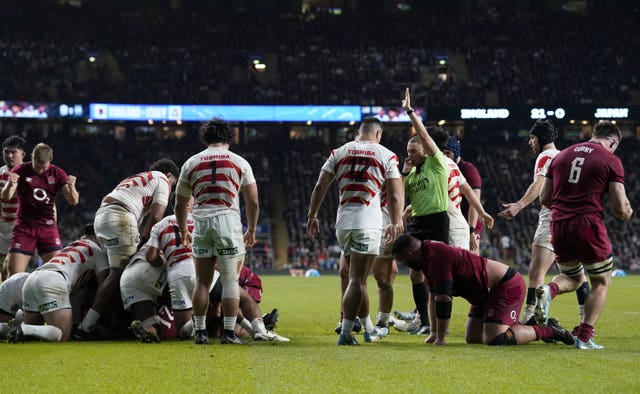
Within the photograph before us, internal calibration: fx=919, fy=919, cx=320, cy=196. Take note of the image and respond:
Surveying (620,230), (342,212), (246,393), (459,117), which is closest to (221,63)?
(459,117)

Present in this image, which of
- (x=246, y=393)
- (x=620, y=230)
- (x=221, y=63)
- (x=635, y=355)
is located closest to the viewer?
(x=246, y=393)

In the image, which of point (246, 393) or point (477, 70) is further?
point (477, 70)

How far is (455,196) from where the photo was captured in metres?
11.1

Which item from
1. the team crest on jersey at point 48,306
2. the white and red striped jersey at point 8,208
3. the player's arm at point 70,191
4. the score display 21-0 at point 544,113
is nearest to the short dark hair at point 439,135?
the team crest on jersey at point 48,306

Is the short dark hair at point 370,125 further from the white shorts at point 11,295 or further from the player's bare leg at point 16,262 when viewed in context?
the player's bare leg at point 16,262

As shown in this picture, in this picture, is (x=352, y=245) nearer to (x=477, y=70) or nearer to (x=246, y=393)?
(x=246, y=393)

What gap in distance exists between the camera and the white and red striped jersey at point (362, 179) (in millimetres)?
9555

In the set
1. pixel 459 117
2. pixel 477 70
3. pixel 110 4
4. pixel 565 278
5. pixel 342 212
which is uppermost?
pixel 110 4

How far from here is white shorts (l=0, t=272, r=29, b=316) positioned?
10.3 meters

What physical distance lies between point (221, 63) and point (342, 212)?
4176 cm

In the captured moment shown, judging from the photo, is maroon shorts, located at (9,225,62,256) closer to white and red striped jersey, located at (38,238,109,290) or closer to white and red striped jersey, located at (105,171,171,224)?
white and red striped jersey, located at (38,238,109,290)

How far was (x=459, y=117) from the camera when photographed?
46.8 metres

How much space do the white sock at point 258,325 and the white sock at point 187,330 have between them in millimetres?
683

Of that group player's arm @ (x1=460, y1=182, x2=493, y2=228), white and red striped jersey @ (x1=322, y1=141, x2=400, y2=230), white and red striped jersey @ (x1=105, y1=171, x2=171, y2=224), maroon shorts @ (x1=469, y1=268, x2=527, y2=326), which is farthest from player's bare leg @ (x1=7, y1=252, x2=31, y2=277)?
maroon shorts @ (x1=469, y1=268, x2=527, y2=326)
